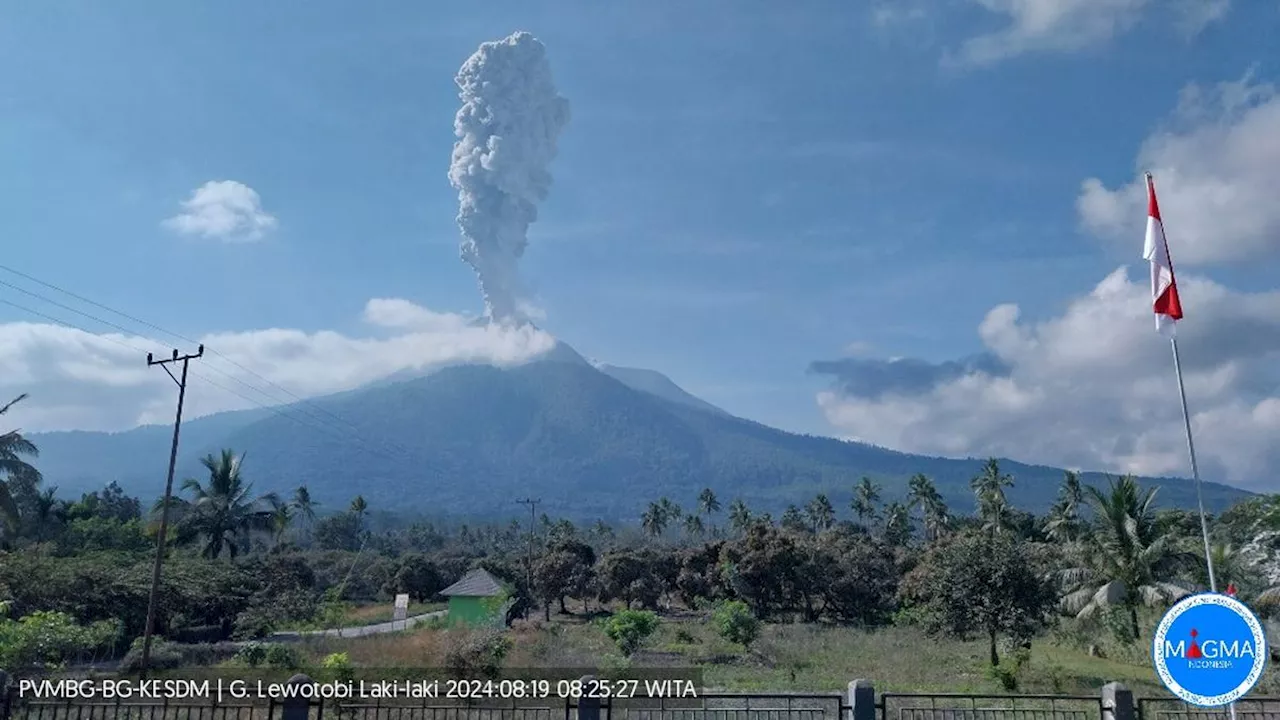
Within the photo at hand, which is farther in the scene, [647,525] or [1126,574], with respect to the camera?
[647,525]

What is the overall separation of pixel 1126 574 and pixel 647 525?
63.8 m

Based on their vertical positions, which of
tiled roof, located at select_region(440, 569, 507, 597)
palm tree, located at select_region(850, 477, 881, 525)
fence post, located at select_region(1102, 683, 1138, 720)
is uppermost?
palm tree, located at select_region(850, 477, 881, 525)

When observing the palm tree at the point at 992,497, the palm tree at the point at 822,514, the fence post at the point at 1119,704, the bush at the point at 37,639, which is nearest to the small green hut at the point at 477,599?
the bush at the point at 37,639

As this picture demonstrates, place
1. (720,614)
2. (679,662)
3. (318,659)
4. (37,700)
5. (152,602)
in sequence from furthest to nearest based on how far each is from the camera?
(720,614), (679,662), (318,659), (152,602), (37,700)

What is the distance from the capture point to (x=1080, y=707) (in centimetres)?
1684

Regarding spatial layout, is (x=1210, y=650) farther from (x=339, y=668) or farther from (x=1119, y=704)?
(x=339, y=668)

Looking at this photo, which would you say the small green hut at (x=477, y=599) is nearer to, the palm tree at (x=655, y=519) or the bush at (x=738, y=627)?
the bush at (x=738, y=627)

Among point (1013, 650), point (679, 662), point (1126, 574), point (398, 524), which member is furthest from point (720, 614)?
point (398, 524)

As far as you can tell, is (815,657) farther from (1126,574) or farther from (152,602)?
(152,602)

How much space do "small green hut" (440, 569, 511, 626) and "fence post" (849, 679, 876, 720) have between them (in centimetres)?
2313

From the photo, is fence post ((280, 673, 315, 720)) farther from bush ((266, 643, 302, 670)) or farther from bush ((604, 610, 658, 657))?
bush ((604, 610, 658, 657))


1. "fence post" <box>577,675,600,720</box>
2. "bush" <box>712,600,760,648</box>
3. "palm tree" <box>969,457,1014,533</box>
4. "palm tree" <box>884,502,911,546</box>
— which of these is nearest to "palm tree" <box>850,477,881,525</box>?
"palm tree" <box>884,502,911,546</box>

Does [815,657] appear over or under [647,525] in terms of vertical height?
under

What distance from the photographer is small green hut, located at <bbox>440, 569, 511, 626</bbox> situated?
33291 mm
